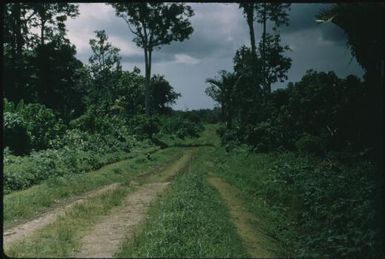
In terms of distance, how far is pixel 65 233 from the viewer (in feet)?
36.1

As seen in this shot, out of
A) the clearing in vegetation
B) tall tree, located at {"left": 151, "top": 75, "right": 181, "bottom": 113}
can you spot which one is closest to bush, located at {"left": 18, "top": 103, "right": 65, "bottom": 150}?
the clearing in vegetation

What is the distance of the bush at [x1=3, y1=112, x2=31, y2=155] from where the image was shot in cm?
2414

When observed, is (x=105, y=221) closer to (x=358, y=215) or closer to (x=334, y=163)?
(x=358, y=215)

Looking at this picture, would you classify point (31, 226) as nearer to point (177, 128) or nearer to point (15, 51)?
point (15, 51)

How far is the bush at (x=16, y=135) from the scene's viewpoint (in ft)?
79.2

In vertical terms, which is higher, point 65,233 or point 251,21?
point 251,21

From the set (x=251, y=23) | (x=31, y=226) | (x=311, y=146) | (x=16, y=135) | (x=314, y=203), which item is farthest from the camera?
(x=251, y=23)

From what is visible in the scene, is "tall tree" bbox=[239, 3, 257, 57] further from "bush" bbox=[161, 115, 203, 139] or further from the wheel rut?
the wheel rut

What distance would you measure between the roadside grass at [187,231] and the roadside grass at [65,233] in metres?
1.23

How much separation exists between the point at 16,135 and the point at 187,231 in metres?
15.9

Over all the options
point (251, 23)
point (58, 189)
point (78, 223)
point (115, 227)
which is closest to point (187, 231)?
point (115, 227)

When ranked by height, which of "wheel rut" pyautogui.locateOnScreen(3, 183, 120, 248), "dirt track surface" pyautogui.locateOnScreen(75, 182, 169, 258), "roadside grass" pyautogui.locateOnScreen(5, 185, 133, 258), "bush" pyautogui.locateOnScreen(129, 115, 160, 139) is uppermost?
"bush" pyautogui.locateOnScreen(129, 115, 160, 139)

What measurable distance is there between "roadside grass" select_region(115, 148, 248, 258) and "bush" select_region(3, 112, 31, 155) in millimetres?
11679

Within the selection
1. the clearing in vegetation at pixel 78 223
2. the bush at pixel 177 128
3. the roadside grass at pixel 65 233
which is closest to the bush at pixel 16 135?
the clearing in vegetation at pixel 78 223
